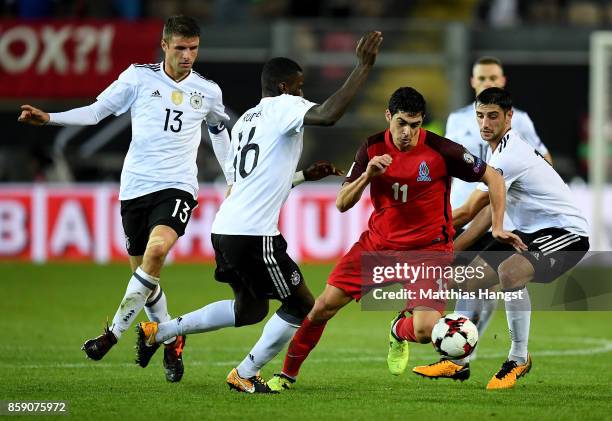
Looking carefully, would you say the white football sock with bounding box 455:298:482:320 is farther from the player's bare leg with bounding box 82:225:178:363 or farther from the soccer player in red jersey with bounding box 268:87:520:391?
the player's bare leg with bounding box 82:225:178:363

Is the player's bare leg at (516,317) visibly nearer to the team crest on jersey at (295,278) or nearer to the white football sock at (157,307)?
the team crest on jersey at (295,278)

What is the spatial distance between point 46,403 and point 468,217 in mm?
3231

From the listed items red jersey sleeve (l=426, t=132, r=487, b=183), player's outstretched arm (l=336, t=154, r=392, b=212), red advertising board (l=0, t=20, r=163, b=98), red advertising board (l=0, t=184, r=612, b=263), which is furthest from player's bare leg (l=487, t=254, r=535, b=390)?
red advertising board (l=0, t=20, r=163, b=98)

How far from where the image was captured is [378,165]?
25.2ft

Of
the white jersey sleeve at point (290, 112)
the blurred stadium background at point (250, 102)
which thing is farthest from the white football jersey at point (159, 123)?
the blurred stadium background at point (250, 102)

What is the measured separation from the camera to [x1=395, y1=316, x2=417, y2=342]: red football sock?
8320 mm

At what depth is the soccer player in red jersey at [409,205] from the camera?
27.1 feet

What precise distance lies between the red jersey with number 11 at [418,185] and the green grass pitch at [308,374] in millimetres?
1037

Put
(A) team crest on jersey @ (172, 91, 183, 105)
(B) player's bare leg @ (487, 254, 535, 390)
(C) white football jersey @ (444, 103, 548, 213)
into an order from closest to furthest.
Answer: (B) player's bare leg @ (487, 254, 535, 390), (A) team crest on jersey @ (172, 91, 183, 105), (C) white football jersey @ (444, 103, 548, 213)

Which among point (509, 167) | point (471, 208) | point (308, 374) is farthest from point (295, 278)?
point (509, 167)

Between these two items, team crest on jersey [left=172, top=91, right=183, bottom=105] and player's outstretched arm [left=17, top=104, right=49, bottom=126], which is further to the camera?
team crest on jersey [left=172, top=91, right=183, bottom=105]

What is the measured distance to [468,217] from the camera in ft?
30.0

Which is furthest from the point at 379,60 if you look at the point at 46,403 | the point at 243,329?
the point at 46,403

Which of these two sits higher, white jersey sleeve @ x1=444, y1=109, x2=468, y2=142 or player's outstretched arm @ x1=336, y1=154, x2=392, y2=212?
white jersey sleeve @ x1=444, y1=109, x2=468, y2=142
